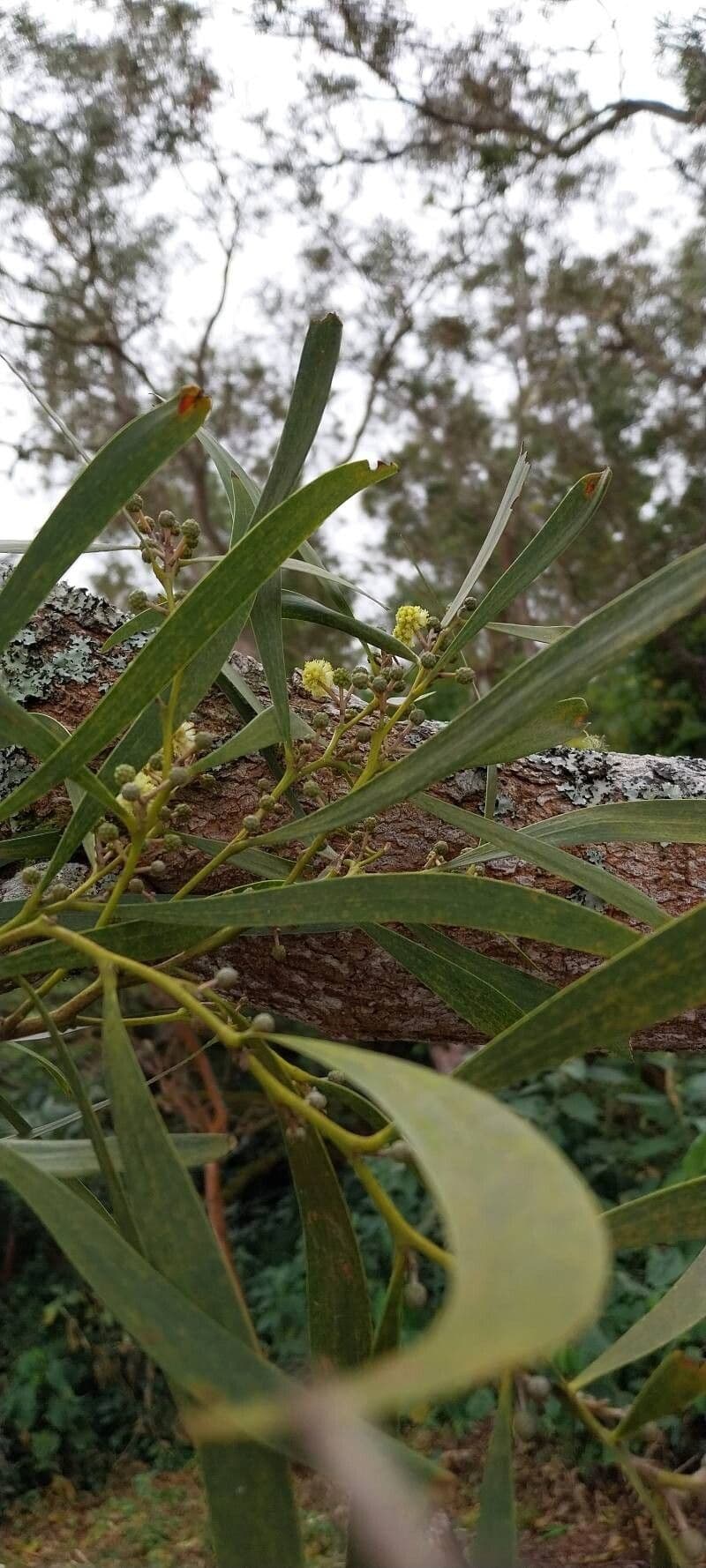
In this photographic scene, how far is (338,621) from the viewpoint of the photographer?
43cm

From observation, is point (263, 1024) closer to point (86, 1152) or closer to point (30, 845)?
point (86, 1152)

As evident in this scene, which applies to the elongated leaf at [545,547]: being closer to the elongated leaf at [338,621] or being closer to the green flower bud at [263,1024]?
the elongated leaf at [338,621]

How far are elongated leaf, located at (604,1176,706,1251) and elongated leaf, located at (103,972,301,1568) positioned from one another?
0.09 metres

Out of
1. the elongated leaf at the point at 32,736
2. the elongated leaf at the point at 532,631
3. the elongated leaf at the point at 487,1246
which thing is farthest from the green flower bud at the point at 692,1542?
the elongated leaf at the point at 532,631

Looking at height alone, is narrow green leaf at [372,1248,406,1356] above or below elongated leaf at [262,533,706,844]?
below

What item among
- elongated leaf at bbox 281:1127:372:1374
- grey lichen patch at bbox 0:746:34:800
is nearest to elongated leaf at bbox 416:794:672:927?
elongated leaf at bbox 281:1127:372:1374

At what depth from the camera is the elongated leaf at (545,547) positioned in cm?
37

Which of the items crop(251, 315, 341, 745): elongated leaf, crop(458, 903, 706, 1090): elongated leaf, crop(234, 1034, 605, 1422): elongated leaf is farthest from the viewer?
crop(251, 315, 341, 745): elongated leaf

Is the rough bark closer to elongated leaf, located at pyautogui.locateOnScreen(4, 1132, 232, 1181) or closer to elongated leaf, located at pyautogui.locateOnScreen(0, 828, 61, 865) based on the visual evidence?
elongated leaf, located at pyautogui.locateOnScreen(0, 828, 61, 865)

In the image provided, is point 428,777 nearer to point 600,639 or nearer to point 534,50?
point 600,639

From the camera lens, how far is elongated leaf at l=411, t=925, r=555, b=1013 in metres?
0.38

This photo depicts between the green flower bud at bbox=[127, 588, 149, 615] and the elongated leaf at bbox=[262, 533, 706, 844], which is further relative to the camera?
the green flower bud at bbox=[127, 588, 149, 615]

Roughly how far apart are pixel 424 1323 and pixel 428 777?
1695 millimetres

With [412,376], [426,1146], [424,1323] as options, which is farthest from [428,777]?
[412,376]
